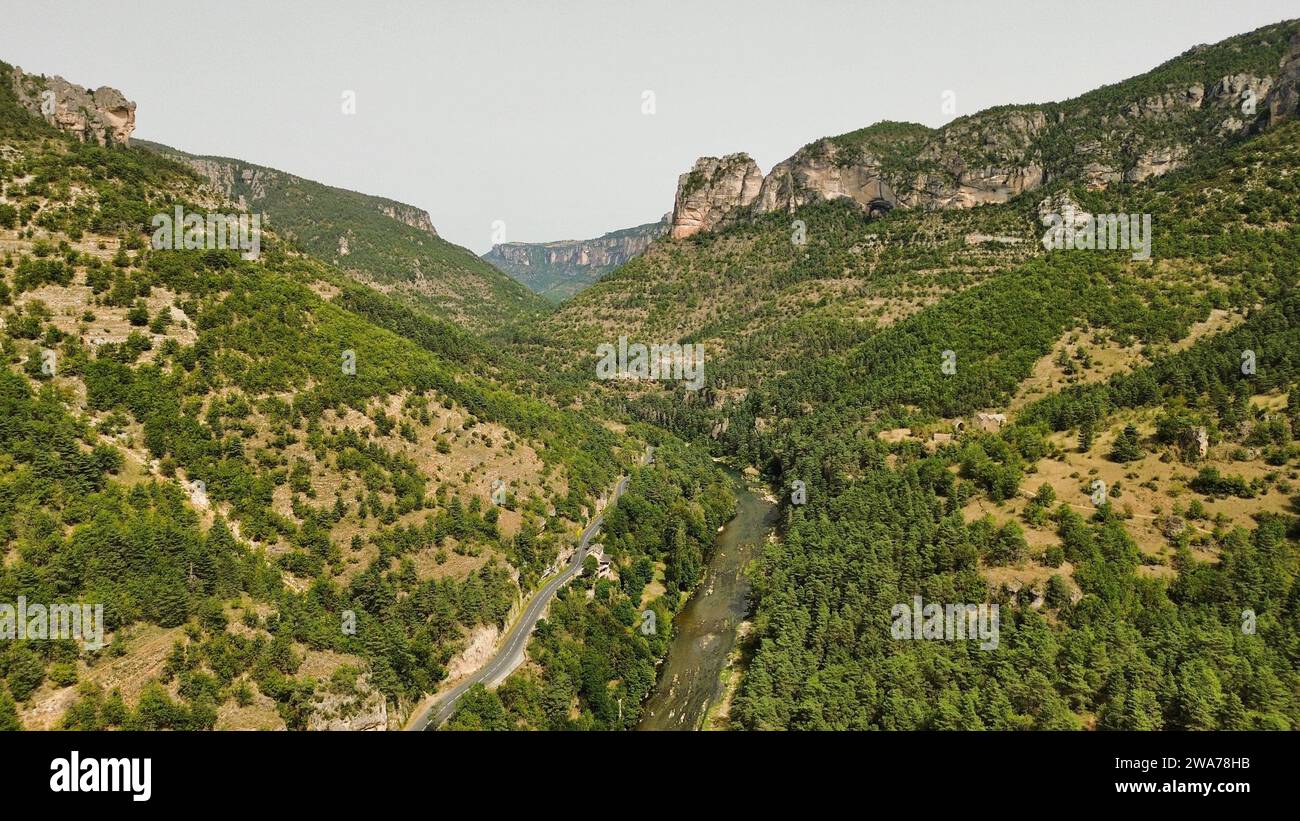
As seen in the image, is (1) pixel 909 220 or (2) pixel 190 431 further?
(1) pixel 909 220

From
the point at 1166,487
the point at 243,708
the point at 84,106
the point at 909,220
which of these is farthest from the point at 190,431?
the point at 909,220

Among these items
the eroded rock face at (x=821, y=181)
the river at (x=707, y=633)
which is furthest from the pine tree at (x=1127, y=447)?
the eroded rock face at (x=821, y=181)

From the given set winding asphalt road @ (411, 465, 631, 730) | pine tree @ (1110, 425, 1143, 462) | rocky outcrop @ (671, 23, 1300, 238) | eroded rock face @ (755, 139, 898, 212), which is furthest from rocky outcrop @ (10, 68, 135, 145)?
eroded rock face @ (755, 139, 898, 212)

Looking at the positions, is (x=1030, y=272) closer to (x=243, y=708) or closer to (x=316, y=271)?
(x=316, y=271)

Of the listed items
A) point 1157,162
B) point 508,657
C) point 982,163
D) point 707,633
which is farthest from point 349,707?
point 982,163

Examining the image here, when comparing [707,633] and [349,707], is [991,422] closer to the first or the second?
[707,633]

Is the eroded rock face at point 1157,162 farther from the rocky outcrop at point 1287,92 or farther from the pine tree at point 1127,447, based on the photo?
the pine tree at point 1127,447
